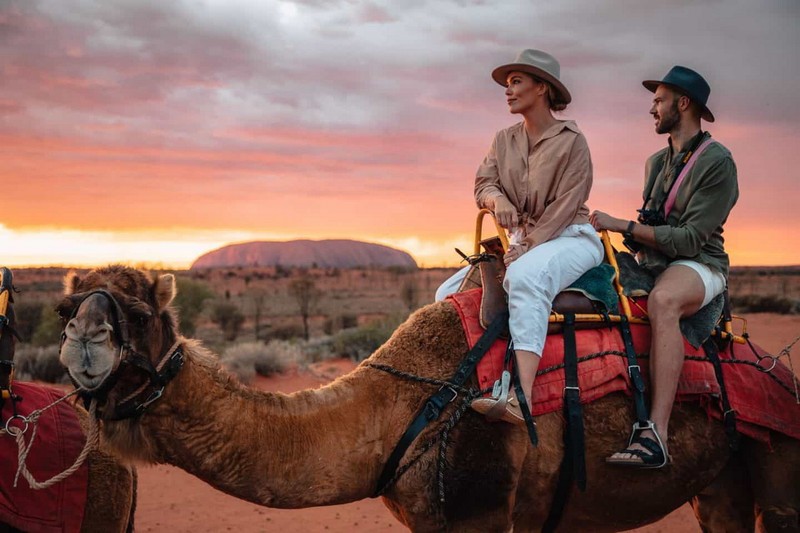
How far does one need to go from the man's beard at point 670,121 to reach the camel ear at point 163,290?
3853mm

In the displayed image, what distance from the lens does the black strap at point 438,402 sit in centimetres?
433

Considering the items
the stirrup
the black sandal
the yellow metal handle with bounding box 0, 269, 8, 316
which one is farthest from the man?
the yellow metal handle with bounding box 0, 269, 8, 316

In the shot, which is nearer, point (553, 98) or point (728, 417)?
point (728, 417)

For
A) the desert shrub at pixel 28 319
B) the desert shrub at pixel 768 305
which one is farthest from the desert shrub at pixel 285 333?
the desert shrub at pixel 768 305

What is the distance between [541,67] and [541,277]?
1496 millimetres

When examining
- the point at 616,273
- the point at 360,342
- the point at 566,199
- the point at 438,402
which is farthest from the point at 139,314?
the point at 360,342

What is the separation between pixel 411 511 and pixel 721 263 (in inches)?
115

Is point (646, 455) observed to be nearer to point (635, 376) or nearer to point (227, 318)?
point (635, 376)

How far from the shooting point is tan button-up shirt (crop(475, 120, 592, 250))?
488 centimetres

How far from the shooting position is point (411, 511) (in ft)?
14.2

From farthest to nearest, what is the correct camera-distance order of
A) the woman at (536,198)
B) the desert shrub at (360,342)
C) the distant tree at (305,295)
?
the distant tree at (305,295)
the desert shrub at (360,342)
the woman at (536,198)

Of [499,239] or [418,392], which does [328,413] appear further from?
[499,239]

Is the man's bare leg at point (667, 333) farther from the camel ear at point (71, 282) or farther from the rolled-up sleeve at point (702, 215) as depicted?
the camel ear at point (71, 282)

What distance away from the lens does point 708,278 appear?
205 inches
